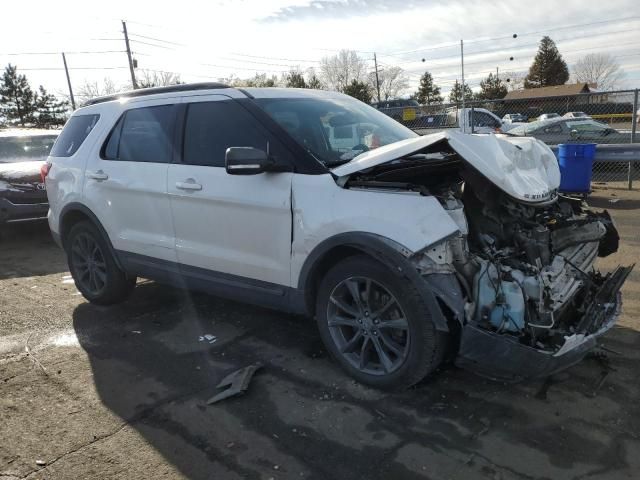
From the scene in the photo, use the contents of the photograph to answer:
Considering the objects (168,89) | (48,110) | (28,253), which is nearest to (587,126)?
(168,89)

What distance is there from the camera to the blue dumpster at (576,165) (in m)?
8.80

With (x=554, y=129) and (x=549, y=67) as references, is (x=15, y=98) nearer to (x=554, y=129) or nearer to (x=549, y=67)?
(x=554, y=129)

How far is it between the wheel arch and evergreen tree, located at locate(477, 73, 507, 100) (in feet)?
253

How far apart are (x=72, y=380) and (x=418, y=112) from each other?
13.2 m

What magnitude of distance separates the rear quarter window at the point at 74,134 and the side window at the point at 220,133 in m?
1.54

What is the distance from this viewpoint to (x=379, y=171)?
11.2 ft

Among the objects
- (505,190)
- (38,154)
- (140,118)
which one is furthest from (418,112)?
(505,190)

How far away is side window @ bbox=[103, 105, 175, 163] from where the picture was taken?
446 centimetres

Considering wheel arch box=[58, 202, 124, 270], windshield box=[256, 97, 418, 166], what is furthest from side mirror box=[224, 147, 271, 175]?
wheel arch box=[58, 202, 124, 270]

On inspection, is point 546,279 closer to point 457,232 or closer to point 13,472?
point 457,232

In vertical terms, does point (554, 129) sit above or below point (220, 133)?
below

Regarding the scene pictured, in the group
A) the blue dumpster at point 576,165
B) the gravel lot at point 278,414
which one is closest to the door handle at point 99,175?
the gravel lot at point 278,414

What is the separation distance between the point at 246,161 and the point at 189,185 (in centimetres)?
84

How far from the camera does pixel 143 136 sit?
185 inches
